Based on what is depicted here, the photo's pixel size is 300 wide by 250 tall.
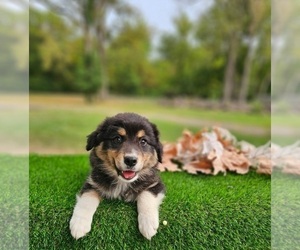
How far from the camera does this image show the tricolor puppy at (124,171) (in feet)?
8.07

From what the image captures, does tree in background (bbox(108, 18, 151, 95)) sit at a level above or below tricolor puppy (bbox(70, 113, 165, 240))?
above

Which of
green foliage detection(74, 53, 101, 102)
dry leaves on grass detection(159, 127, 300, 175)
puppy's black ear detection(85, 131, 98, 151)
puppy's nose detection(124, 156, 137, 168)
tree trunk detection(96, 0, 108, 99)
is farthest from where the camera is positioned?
tree trunk detection(96, 0, 108, 99)

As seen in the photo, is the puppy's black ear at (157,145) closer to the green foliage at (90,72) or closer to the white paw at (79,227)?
the white paw at (79,227)

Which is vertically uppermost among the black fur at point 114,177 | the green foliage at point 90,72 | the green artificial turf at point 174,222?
the green foliage at point 90,72

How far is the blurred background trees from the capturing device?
69.6 ft

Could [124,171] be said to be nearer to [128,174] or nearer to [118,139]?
[128,174]

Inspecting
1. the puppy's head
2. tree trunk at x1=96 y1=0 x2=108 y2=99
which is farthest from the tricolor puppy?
tree trunk at x1=96 y1=0 x2=108 y2=99

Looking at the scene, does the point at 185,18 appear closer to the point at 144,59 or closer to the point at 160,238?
the point at 144,59

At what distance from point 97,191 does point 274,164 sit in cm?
217

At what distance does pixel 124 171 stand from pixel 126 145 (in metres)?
0.20

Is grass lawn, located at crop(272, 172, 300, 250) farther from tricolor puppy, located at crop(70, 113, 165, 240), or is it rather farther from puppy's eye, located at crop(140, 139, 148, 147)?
puppy's eye, located at crop(140, 139, 148, 147)

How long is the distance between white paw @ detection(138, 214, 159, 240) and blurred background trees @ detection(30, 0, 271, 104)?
1787 cm

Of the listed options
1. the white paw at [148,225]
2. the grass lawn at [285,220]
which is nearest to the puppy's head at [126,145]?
the white paw at [148,225]

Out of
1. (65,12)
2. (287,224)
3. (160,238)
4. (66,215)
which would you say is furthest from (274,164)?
(65,12)
